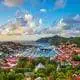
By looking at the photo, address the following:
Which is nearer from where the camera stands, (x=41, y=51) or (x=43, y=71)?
(x=43, y=71)

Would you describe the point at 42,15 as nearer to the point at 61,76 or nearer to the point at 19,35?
the point at 19,35

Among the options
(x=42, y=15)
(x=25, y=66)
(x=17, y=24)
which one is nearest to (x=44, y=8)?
(x=42, y=15)

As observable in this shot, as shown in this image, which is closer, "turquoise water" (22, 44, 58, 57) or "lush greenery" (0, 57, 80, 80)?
"lush greenery" (0, 57, 80, 80)

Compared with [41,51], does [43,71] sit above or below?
below

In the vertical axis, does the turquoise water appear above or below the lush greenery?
above

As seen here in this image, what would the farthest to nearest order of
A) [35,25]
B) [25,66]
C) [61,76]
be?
[35,25] → [25,66] → [61,76]

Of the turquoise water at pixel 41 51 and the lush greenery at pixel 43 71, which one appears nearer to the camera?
the lush greenery at pixel 43 71

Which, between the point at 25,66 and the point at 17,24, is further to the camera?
the point at 17,24

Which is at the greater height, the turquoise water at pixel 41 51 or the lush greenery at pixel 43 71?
the turquoise water at pixel 41 51
